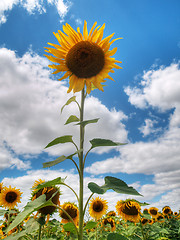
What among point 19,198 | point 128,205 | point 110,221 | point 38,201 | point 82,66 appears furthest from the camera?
point 110,221

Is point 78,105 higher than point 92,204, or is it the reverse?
point 78,105

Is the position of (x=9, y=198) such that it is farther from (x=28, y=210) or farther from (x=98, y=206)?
(x=28, y=210)

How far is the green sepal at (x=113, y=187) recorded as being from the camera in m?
1.59

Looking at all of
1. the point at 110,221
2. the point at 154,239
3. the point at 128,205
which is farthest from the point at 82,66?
the point at 110,221

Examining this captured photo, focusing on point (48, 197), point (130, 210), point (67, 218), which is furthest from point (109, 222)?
point (48, 197)

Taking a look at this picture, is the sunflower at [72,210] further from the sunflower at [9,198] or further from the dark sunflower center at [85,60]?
the dark sunflower center at [85,60]

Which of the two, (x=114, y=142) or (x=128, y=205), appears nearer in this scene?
(x=114, y=142)

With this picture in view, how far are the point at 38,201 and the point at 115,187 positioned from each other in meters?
0.75

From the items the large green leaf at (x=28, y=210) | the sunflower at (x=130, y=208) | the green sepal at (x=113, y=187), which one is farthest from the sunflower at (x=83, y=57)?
the sunflower at (x=130, y=208)

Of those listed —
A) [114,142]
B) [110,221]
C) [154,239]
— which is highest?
[114,142]

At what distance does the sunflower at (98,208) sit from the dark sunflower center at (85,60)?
193 inches

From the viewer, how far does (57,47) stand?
267 centimetres

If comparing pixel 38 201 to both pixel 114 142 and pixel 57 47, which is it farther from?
pixel 57 47

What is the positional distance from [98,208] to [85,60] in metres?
5.15
